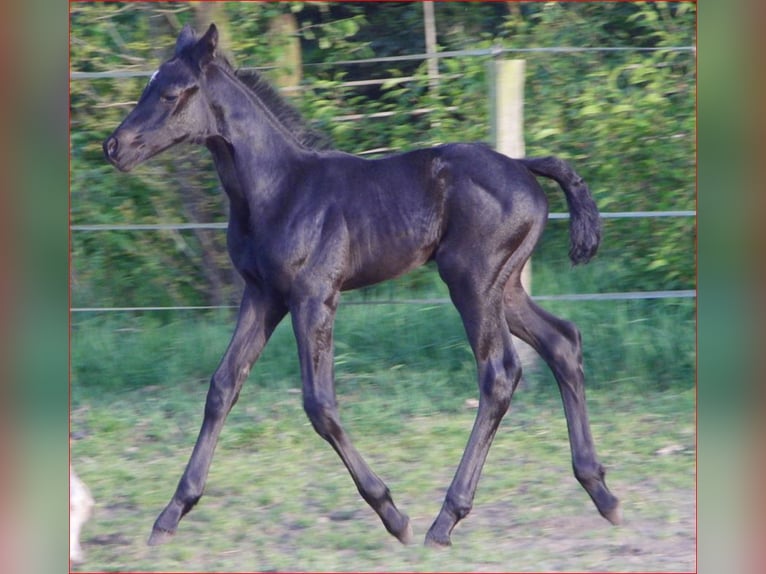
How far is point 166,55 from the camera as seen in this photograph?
293 inches

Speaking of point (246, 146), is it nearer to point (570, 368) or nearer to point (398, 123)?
point (570, 368)

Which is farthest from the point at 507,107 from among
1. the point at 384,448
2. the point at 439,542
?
the point at 439,542

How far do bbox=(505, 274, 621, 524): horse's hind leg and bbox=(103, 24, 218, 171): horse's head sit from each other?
1585mm

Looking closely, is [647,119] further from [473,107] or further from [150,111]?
[150,111]

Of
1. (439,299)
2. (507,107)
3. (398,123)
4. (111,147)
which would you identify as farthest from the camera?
(398,123)

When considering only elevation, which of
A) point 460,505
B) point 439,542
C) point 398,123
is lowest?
point 439,542

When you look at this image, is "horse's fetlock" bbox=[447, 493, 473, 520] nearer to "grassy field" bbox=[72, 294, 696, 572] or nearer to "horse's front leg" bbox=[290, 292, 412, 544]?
"grassy field" bbox=[72, 294, 696, 572]

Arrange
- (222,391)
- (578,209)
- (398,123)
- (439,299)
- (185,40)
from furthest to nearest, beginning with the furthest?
1. (398,123)
2. (439,299)
3. (578,209)
4. (222,391)
5. (185,40)

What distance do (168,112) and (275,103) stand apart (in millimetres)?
523

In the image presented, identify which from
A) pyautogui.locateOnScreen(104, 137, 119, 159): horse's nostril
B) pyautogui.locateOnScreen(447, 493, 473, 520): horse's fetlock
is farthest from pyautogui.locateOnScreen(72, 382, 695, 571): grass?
pyautogui.locateOnScreen(104, 137, 119, 159): horse's nostril

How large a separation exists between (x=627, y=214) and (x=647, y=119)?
2.82ft

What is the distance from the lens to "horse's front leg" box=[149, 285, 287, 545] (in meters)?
4.74

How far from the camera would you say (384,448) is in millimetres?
5992

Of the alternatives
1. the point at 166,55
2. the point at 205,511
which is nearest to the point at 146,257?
the point at 166,55
